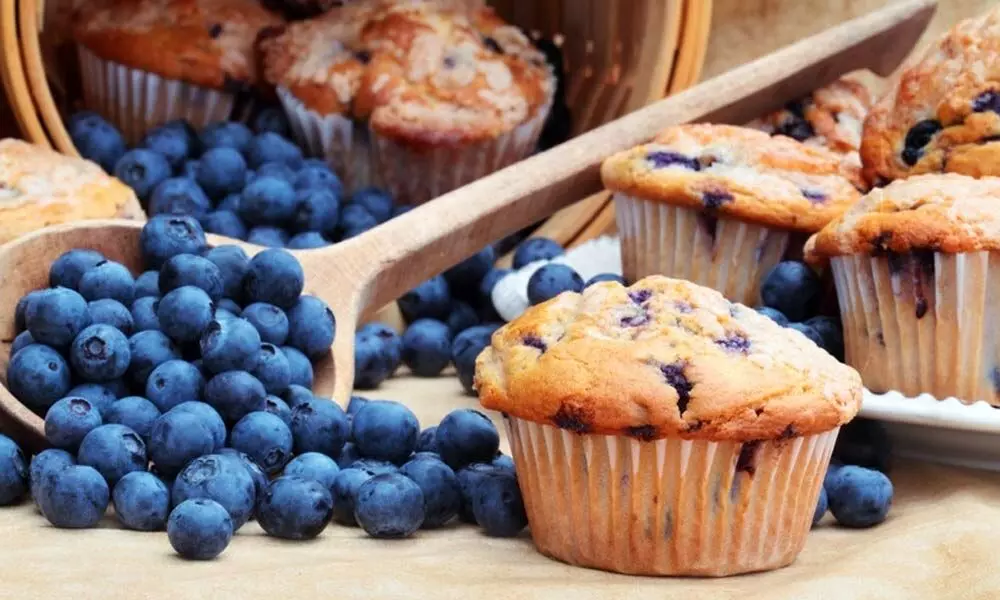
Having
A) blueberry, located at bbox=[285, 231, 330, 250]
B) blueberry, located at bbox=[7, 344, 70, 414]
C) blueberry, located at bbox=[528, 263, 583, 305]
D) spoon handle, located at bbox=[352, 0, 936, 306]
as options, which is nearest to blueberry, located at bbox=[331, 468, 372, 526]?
blueberry, located at bbox=[7, 344, 70, 414]

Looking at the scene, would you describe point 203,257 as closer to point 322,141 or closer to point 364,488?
point 364,488

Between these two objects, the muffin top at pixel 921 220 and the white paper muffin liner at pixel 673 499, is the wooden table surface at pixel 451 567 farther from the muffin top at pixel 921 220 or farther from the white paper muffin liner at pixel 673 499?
the muffin top at pixel 921 220

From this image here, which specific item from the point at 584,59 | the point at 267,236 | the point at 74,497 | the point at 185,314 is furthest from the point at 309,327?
the point at 584,59

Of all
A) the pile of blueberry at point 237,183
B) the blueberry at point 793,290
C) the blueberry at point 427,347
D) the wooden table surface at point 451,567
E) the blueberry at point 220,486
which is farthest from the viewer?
the pile of blueberry at point 237,183

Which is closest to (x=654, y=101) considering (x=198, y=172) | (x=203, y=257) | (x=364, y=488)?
(x=198, y=172)

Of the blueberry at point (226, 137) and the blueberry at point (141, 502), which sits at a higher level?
the blueberry at point (141, 502)

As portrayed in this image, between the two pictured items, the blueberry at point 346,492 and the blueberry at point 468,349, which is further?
the blueberry at point 468,349

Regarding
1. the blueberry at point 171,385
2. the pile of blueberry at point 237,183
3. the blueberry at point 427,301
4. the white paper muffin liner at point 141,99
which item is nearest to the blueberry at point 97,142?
the pile of blueberry at point 237,183

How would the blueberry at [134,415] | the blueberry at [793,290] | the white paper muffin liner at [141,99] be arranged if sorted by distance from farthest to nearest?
1. the white paper muffin liner at [141,99]
2. the blueberry at [793,290]
3. the blueberry at [134,415]
